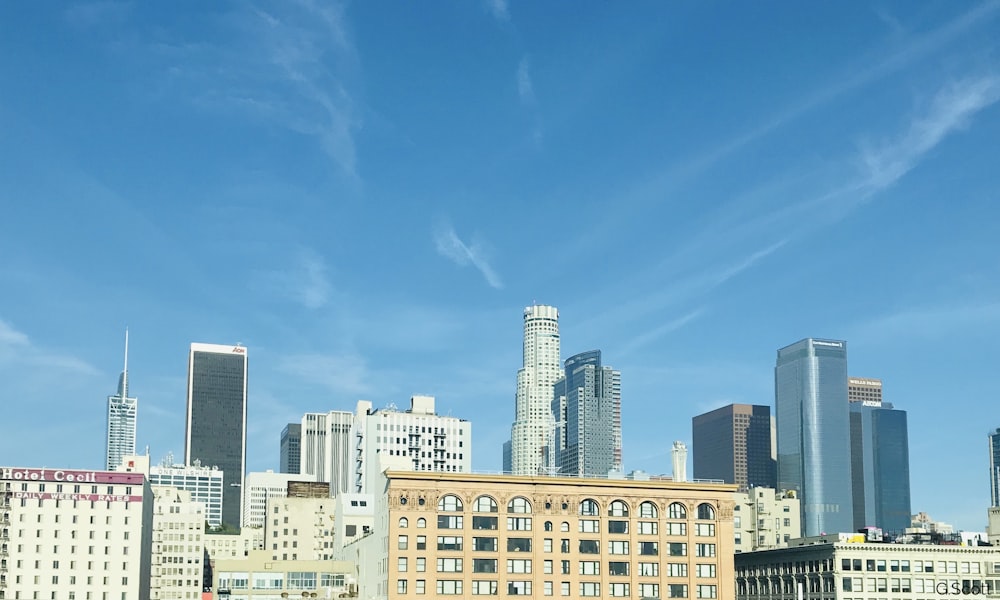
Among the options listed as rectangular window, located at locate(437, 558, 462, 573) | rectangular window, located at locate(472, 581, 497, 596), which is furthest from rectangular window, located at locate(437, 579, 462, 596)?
rectangular window, located at locate(472, 581, 497, 596)

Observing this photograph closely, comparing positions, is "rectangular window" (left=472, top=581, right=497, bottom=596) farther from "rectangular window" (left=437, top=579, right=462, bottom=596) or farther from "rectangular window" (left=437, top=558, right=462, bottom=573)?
"rectangular window" (left=437, top=558, right=462, bottom=573)

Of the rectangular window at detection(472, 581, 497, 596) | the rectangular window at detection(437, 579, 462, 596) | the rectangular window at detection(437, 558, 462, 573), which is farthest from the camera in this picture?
the rectangular window at detection(472, 581, 497, 596)

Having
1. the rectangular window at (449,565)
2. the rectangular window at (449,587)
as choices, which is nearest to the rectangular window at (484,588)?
the rectangular window at (449,587)

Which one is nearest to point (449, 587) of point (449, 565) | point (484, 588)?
point (449, 565)

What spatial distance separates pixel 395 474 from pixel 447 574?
54.1ft

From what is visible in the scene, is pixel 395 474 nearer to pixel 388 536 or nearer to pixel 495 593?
pixel 388 536

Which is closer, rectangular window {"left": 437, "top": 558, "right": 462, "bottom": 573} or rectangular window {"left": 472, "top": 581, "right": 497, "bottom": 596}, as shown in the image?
rectangular window {"left": 437, "top": 558, "right": 462, "bottom": 573}

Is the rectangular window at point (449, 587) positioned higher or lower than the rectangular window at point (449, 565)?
lower

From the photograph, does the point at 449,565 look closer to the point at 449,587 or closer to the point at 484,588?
the point at 449,587

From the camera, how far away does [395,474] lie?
200 m

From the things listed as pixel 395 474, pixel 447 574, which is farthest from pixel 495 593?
pixel 395 474

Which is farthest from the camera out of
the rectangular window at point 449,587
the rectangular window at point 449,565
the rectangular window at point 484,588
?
the rectangular window at point 484,588

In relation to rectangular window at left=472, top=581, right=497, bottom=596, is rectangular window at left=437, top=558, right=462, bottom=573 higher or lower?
higher

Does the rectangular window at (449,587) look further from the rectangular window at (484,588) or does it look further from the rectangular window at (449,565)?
the rectangular window at (484,588)
